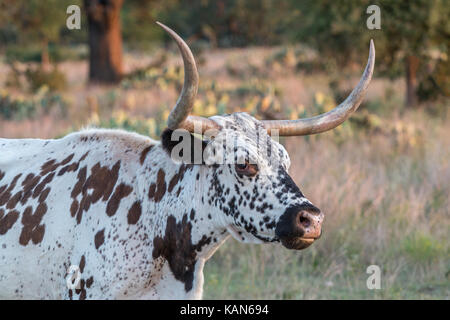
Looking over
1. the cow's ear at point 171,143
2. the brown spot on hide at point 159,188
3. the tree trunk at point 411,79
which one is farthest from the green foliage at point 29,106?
the cow's ear at point 171,143

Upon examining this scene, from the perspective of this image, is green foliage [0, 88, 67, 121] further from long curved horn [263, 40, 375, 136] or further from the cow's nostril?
the cow's nostril

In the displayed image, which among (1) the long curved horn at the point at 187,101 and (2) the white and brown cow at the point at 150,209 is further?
(2) the white and brown cow at the point at 150,209

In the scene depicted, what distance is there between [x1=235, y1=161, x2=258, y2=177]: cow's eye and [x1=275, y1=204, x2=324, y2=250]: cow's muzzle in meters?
0.29

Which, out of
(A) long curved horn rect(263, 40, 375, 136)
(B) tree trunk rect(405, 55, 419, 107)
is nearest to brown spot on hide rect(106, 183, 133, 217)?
(A) long curved horn rect(263, 40, 375, 136)

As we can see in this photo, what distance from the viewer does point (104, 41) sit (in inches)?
773

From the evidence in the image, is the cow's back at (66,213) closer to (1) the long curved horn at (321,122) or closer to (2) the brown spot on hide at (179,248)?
(2) the brown spot on hide at (179,248)

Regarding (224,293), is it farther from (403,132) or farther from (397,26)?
(397,26)

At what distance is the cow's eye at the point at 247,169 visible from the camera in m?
3.40

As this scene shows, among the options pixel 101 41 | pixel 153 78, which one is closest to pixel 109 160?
pixel 153 78

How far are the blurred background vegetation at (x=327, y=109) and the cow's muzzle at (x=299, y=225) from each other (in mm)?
2378

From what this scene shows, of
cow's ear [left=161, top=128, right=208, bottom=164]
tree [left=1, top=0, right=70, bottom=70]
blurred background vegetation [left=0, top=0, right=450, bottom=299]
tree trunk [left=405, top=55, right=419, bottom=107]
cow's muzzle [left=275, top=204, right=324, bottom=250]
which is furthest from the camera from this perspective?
tree [left=1, top=0, right=70, bottom=70]

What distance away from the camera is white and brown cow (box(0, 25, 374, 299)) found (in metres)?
3.40

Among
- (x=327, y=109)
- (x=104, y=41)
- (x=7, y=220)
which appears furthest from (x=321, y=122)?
(x=104, y=41)

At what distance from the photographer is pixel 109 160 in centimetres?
400
